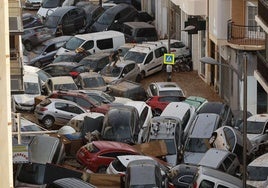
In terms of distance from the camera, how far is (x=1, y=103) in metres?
5.90

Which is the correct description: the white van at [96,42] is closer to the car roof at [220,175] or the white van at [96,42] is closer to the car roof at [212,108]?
the car roof at [212,108]

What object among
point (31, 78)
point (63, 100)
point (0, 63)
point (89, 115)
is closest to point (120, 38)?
point (31, 78)

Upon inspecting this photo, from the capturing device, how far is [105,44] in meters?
45.9

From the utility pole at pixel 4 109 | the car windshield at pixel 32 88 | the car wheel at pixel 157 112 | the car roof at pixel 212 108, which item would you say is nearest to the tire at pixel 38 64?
the car windshield at pixel 32 88

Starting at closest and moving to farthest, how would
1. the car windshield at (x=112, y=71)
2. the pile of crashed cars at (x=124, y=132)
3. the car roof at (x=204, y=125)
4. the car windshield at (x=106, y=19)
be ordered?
1. the pile of crashed cars at (x=124, y=132)
2. the car roof at (x=204, y=125)
3. the car windshield at (x=112, y=71)
4. the car windshield at (x=106, y=19)

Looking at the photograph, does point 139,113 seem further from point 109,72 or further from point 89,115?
point 109,72

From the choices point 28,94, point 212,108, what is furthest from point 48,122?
point 212,108

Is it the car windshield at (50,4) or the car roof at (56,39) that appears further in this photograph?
the car windshield at (50,4)

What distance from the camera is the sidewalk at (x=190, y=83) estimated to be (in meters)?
37.6

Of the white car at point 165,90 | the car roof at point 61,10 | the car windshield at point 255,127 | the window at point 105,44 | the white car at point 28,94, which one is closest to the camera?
the car windshield at point 255,127

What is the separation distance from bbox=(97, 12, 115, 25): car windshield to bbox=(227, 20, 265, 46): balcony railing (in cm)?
1785

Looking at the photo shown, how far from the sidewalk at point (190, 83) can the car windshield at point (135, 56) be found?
3.20ft

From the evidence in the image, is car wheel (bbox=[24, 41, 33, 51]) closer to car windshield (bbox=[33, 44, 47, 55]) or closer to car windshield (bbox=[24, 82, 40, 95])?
car windshield (bbox=[33, 44, 47, 55])

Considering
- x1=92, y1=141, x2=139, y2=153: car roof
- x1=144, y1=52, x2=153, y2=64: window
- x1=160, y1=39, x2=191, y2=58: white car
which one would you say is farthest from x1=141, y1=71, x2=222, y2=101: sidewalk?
x1=92, y1=141, x2=139, y2=153: car roof
